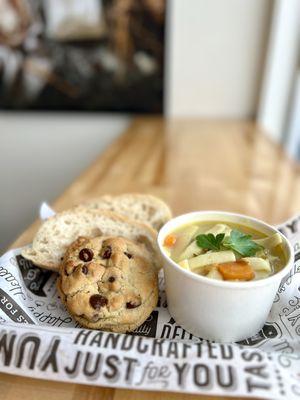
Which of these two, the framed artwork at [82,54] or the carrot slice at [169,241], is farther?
the framed artwork at [82,54]

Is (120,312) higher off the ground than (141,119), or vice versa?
(120,312)

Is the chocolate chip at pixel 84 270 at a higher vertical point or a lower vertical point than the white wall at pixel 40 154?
higher

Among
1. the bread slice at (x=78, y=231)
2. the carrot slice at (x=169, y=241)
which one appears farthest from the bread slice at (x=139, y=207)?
the carrot slice at (x=169, y=241)

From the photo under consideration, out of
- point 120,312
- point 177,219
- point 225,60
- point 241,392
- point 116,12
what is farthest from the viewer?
point 225,60

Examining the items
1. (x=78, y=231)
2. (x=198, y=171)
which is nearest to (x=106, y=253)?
(x=78, y=231)

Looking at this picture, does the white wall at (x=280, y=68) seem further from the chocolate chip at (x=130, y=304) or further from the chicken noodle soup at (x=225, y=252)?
the chocolate chip at (x=130, y=304)

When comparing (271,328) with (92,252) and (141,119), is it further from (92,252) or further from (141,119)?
(141,119)

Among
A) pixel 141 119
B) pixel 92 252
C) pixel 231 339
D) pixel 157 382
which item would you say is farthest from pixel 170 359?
pixel 141 119
